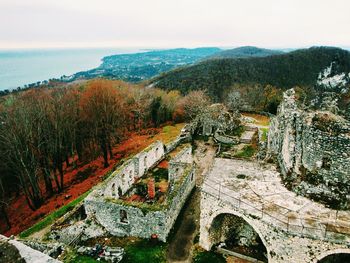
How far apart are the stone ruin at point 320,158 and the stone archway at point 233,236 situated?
A: 4884 millimetres

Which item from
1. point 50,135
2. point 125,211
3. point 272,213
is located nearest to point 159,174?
point 125,211

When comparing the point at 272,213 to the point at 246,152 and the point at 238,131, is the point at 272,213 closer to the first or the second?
the point at 246,152

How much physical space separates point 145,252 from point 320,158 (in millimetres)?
13605

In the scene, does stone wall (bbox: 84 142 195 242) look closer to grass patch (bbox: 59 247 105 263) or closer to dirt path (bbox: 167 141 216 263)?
dirt path (bbox: 167 141 216 263)

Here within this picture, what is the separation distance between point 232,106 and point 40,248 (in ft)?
186

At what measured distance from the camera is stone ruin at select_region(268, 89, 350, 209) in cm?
1752

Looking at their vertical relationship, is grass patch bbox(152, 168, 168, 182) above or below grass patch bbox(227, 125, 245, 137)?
below

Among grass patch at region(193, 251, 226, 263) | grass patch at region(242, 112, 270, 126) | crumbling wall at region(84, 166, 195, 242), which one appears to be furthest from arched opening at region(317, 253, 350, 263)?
grass patch at region(242, 112, 270, 126)

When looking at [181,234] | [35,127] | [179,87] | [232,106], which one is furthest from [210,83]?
[181,234]

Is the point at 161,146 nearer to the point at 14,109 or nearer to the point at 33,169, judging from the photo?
the point at 33,169

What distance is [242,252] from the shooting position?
20.0m

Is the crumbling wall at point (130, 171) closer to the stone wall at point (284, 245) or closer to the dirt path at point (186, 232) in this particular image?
the dirt path at point (186, 232)

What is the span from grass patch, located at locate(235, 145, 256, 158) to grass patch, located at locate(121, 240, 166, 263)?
1938 centimetres

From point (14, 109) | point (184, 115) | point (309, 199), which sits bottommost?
point (184, 115)
